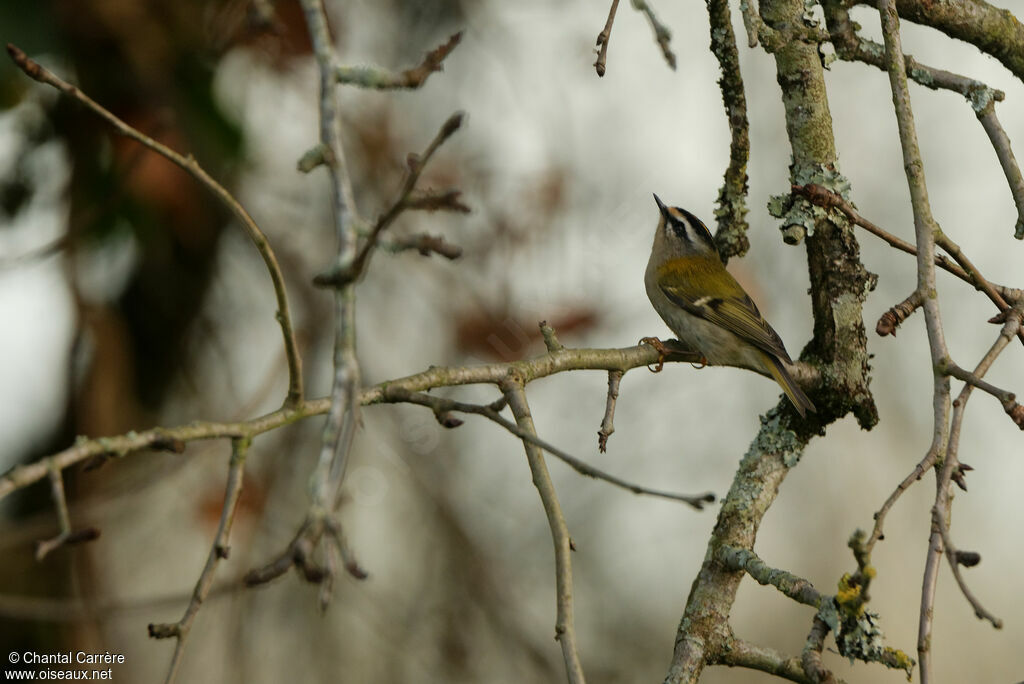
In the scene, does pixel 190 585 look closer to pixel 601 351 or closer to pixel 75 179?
pixel 75 179

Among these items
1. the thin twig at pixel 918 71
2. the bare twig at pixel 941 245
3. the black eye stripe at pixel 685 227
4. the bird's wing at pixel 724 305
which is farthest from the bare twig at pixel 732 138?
the black eye stripe at pixel 685 227

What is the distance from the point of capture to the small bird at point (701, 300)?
352cm

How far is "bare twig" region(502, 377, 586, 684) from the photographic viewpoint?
4.43ft

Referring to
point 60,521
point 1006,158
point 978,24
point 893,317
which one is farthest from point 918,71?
point 60,521

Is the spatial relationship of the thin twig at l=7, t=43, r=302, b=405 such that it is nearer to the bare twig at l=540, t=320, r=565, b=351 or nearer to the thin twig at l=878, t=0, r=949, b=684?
the bare twig at l=540, t=320, r=565, b=351

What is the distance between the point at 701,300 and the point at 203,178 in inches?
108

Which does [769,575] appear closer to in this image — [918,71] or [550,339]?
[550,339]

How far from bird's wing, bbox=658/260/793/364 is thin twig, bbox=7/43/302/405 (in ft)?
7.36

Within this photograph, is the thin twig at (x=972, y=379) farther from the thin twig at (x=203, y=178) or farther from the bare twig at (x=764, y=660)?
the thin twig at (x=203, y=178)

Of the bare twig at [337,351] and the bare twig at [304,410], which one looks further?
the bare twig at [304,410]

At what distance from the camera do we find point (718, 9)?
2387 mm

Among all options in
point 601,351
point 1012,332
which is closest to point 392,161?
point 601,351

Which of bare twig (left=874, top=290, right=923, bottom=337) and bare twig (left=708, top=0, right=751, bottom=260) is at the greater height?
bare twig (left=708, top=0, right=751, bottom=260)

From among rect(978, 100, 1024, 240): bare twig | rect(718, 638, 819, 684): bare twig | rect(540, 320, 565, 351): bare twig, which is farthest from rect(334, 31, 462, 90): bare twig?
rect(978, 100, 1024, 240): bare twig
